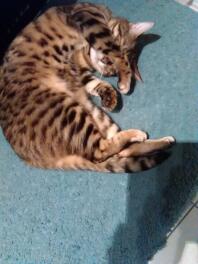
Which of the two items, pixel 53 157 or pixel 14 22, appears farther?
pixel 14 22

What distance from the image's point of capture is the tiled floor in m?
1.44

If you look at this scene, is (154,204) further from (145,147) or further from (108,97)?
(108,97)

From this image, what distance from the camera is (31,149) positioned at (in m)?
1.45

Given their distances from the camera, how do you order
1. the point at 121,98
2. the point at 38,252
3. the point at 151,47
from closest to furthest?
the point at 38,252
the point at 121,98
the point at 151,47

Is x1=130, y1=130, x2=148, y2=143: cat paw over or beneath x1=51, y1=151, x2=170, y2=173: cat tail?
over

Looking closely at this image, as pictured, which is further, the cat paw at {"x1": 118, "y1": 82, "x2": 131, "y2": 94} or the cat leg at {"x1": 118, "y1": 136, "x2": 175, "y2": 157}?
the cat paw at {"x1": 118, "y1": 82, "x2": 131, "y2": 94}

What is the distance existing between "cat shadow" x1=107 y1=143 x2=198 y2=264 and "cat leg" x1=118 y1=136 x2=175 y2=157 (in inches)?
2.0

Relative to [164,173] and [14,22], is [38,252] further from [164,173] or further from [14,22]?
[14,22]

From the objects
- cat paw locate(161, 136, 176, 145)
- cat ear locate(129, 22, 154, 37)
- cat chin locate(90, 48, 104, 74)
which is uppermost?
cat ear locate(129, 22, 154, 37)

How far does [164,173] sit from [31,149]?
0.43 metres

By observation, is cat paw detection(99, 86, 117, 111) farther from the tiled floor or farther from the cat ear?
the tiled floor

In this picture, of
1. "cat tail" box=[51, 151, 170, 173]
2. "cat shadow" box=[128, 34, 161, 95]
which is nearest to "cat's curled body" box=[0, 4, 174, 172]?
"cat tail" box=[51, 151, 170, 173]

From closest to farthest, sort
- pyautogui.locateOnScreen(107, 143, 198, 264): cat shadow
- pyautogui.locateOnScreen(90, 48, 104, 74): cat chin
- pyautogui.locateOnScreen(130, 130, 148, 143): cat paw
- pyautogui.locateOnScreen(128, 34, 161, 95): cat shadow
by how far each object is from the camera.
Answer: pyautogui.locateOnScreen(107, 143, 198, 264): cat shadow
pyautogui.locateOnScreen(130, 130, 148, 143): cat paw
pyautogui.locateOnScreen(90, 48, 104, 74): cat chin
pyautogui.locateOnScreen(128, 34, 161, 95): cat shadow

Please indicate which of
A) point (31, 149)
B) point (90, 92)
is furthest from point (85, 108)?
point (31, 149)
